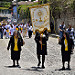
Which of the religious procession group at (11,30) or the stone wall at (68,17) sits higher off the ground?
the stone wall at (68,17)

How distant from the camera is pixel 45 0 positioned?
132ft

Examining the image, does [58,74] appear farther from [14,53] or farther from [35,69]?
[14,53]

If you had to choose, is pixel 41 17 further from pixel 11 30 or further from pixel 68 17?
→ pixel 68 17

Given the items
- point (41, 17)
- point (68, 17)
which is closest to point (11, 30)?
point (68, 17)

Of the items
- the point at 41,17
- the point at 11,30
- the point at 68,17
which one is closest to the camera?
the point at 41,17

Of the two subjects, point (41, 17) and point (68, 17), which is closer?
point (41, 17)

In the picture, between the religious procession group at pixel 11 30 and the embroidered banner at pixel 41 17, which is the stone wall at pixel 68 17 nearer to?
the religious procession group at pixel 11 30

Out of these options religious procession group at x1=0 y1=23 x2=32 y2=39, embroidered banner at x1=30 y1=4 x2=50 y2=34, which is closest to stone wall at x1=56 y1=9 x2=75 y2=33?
religious procession group at x1=0 y1=23 x2=32 y2=39

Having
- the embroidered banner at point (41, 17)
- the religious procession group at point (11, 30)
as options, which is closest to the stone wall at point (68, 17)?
the religious procession group at point (11, 30)

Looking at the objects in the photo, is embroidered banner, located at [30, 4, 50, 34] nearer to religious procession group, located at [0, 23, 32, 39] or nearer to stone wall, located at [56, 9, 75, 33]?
religious procession group, located at [0, 23, 32, 39]

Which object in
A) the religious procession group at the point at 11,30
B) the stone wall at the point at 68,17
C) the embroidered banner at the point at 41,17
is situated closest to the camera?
the embroidered banner at the point at 41,17

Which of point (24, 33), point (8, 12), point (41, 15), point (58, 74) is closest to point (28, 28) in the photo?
point (24, 33)

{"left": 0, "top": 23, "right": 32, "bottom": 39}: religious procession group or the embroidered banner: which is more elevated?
the embroidered banner

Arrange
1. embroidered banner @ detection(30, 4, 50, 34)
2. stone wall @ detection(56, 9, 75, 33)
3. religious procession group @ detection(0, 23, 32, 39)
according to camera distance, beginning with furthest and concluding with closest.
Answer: stone wall @ detection(56, 9, 75, 33) < religious procession group @ detection(0, 23, 32, 39) < embroidered banner @ detection(30, 4, 50, 34)
